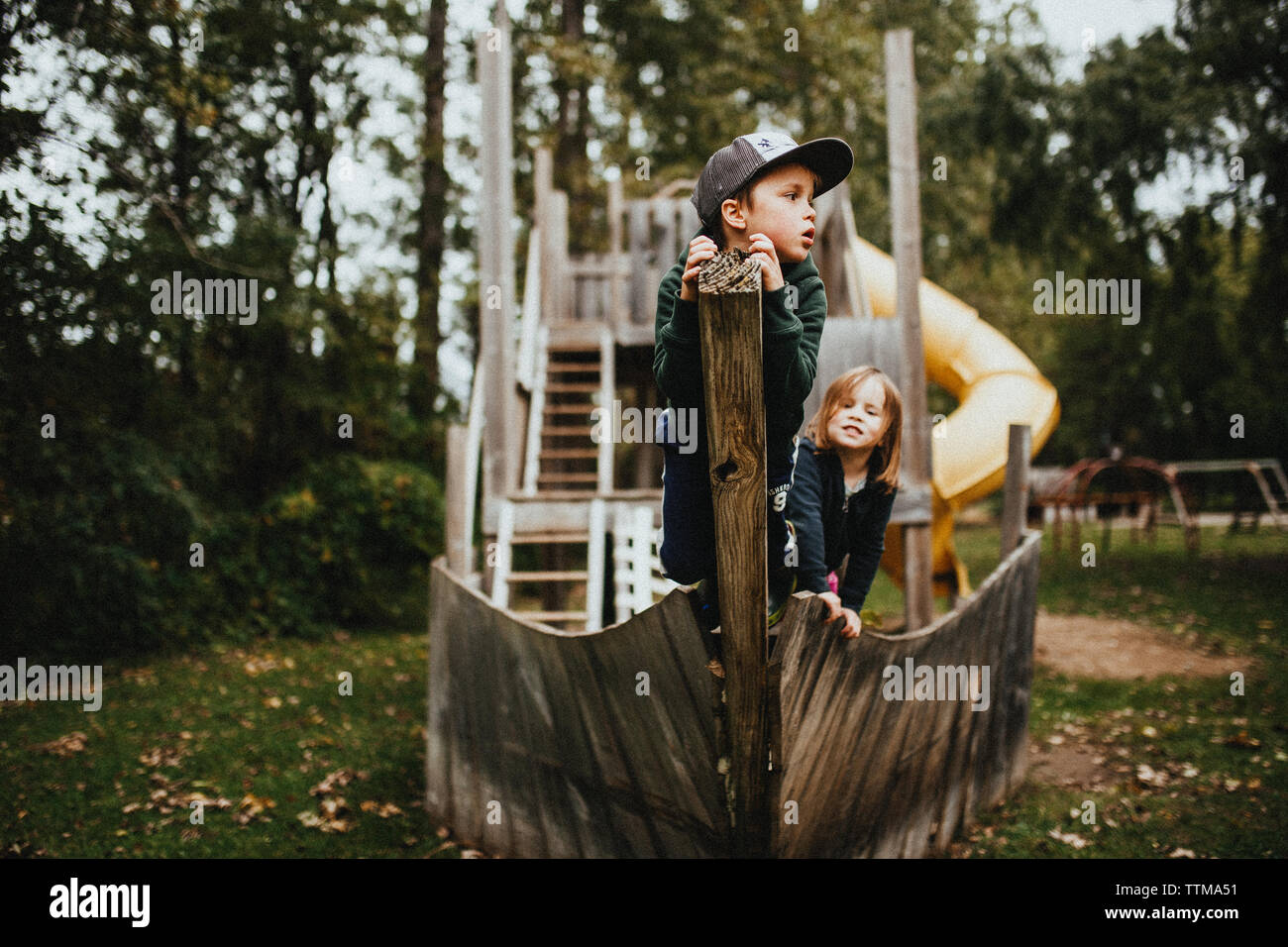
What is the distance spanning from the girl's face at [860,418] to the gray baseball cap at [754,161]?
110cm

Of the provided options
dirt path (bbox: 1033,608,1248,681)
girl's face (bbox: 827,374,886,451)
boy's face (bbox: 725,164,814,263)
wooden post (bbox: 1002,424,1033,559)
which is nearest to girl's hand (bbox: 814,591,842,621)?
girl's face (bbox: 827,374,886,451)

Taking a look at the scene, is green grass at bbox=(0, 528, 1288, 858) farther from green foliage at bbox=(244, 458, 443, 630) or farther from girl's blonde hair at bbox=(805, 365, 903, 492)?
girl's blonde hair at bbox=(805, 365, 903, 492)

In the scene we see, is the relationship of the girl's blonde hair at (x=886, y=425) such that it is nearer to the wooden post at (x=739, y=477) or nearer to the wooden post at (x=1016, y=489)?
the wooden post at (x=739, y=477)

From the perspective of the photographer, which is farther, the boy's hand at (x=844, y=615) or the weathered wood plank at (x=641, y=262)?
the weathered wood plank at (x=641, y=262)

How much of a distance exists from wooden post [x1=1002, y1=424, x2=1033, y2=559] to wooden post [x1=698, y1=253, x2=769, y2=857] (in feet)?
12.2

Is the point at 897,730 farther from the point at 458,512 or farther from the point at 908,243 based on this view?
the point at 908,243

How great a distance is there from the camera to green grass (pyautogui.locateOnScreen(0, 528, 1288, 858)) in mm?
5230

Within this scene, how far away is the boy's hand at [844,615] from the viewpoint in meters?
2.89

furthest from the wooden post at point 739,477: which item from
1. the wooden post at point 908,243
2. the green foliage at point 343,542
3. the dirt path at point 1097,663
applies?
the green foliage at point 343,542

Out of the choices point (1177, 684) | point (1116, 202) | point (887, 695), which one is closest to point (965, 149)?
point (1116, 202)

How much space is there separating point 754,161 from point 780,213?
0.40 ft

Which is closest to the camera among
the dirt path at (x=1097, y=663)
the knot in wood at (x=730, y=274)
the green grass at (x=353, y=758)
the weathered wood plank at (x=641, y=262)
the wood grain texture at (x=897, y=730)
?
the knot in wood at (x=730, y=274)

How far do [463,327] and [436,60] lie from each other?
19.8 ft
